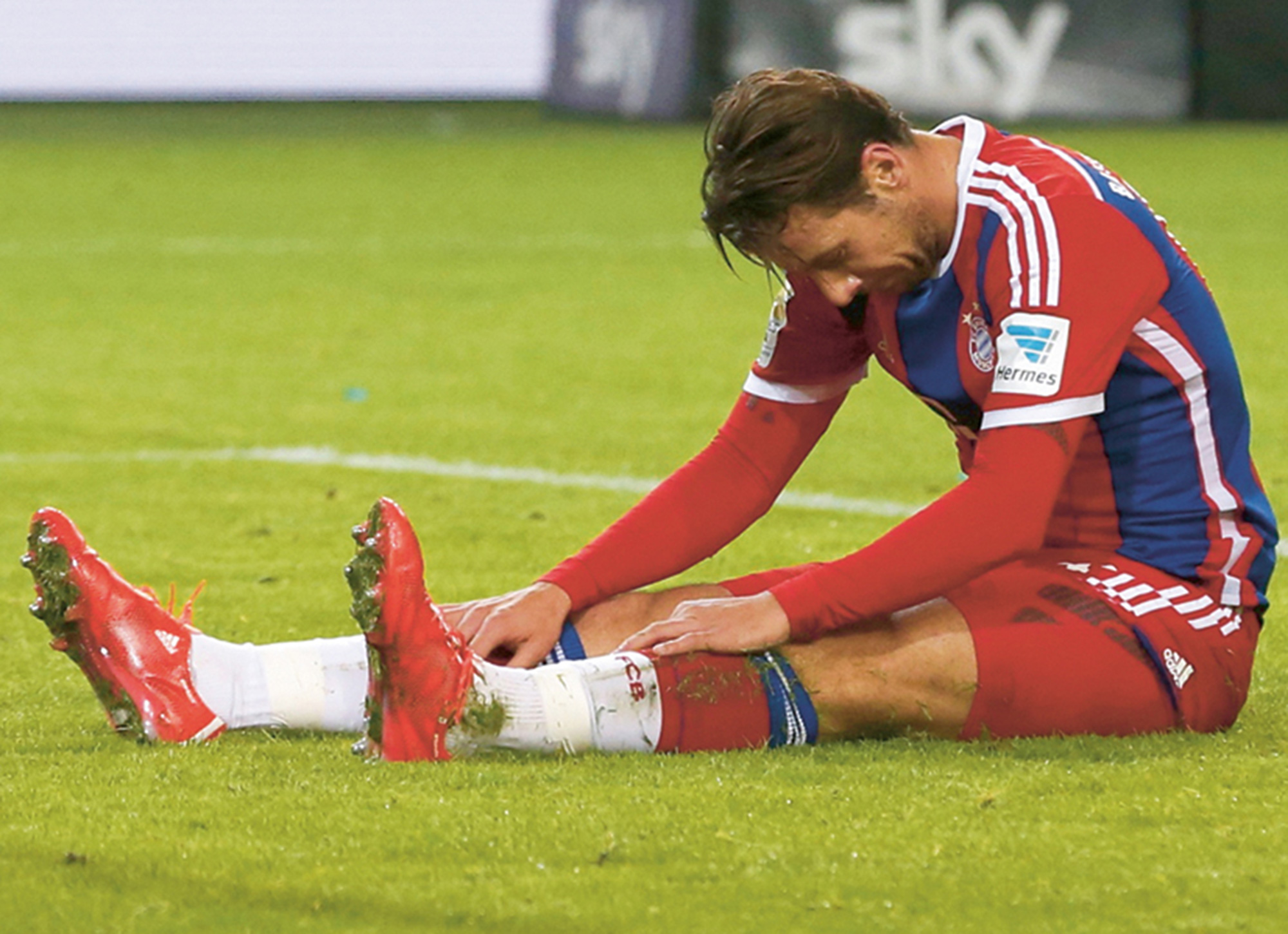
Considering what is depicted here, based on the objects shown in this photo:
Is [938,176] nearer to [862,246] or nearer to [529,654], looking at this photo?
[862,246]

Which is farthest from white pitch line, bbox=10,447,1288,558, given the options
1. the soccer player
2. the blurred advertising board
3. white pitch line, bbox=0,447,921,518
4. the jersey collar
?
the blurred advertising board

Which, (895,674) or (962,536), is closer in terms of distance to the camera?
(962,536)

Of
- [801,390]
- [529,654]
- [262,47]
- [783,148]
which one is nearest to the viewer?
[783,148]

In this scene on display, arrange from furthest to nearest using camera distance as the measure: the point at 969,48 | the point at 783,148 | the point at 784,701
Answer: the point at 969,48, the point at 784,701, the point at 783,148

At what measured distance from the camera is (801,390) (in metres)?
3.51

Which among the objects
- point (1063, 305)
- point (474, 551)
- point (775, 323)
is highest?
point (1063, 305)

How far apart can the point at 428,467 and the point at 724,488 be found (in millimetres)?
2653

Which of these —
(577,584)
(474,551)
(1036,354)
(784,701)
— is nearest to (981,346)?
(1036,354)

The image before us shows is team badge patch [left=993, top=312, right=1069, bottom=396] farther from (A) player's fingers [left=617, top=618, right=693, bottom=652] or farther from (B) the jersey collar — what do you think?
(A) player's fingers [left=617, top=618, right=693, bottom=652]

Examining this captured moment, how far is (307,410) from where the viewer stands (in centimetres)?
707

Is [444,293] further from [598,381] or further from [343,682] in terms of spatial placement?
[343,682]

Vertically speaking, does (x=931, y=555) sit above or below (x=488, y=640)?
above

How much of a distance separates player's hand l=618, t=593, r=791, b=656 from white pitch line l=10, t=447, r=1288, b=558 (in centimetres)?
224

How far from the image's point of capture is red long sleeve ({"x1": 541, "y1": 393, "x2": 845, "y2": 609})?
11.4ft
